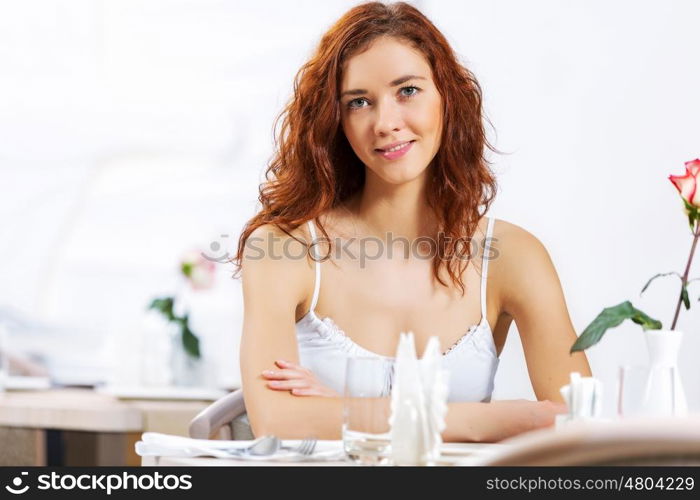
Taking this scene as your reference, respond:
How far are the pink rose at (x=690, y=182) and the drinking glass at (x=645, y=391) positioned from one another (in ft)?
0.91

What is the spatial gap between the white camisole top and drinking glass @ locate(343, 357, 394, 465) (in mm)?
778

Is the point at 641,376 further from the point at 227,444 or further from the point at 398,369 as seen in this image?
the point at 227,444

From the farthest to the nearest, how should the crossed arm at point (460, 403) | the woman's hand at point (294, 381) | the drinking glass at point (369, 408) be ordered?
the woman's hand at point (294, 381)
the crossed arm at point (460, 403)
the drinking glass at point (369, 408)

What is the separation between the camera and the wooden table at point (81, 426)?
2.99m

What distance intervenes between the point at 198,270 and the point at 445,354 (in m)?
1.81

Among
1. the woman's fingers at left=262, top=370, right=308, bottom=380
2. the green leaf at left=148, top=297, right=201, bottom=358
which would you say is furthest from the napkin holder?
the green leaf at left=148, top=297, right=201, bottom=358

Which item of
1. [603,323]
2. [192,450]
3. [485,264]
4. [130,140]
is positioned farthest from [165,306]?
[130,140]

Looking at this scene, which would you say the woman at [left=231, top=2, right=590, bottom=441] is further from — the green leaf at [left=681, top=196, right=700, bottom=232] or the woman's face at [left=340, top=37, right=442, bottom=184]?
the green leaf at [left=681, top=196, right=700, bottom=232]

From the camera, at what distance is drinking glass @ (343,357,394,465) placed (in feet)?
3.94

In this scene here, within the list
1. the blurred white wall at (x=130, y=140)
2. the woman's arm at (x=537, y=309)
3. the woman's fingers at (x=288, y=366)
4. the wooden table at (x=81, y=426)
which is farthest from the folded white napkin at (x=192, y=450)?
the blurred white wall at (x=130, y=140)

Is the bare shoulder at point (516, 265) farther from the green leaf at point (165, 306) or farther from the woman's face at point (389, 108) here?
the green leaf at point (165, 306)

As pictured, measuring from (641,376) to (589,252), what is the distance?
6.48 ft

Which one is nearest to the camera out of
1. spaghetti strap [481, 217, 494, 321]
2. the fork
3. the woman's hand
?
the fork

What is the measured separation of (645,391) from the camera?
1256mm
